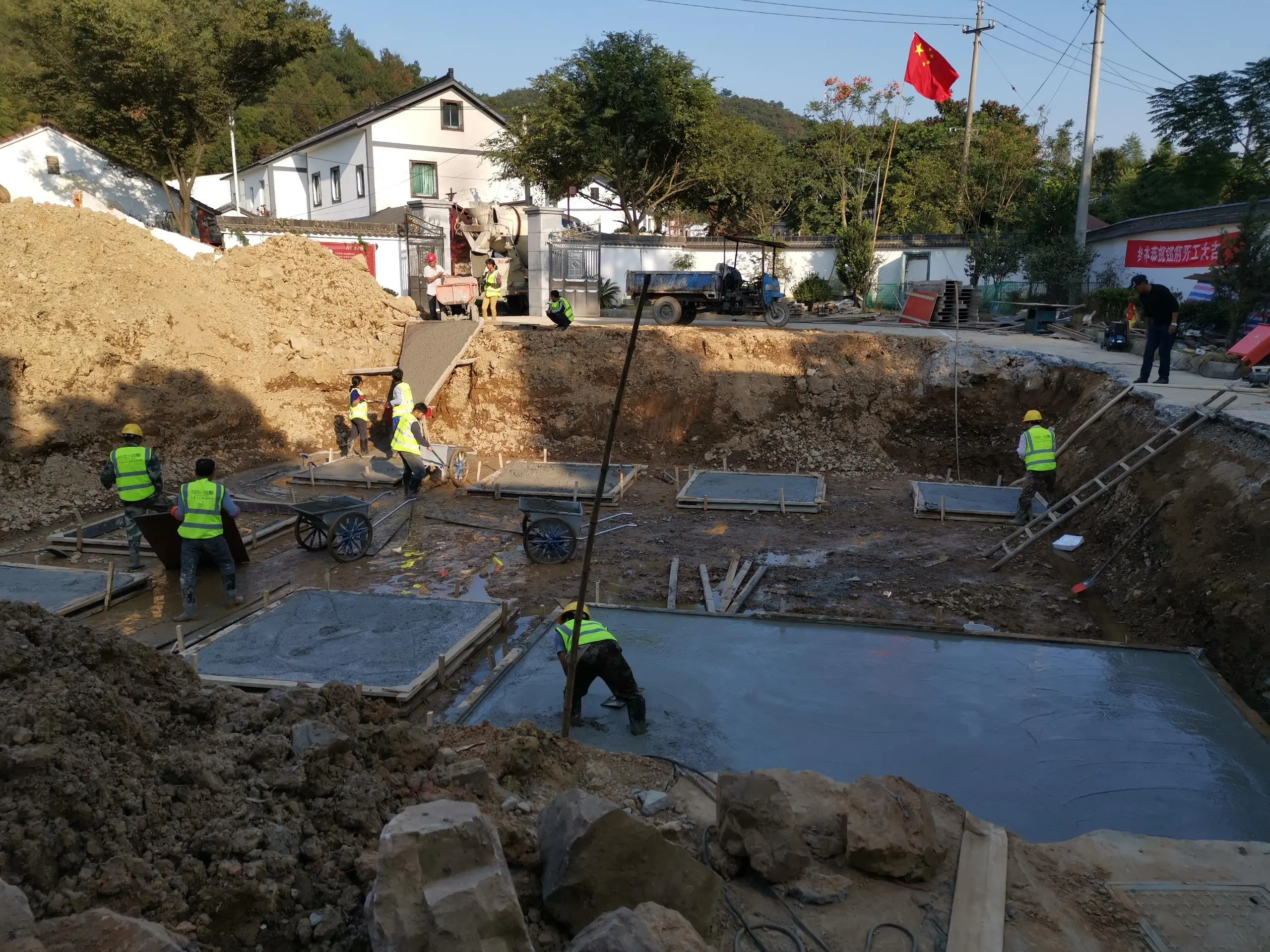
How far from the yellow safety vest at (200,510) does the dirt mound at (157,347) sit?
452 centimetres

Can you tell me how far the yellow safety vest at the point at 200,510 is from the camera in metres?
7.67

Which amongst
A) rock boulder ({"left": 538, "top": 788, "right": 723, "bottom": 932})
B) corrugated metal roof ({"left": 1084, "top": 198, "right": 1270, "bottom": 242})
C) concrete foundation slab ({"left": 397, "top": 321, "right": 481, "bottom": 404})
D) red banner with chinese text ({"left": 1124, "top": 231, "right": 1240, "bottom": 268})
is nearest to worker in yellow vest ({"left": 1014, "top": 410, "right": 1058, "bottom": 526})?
rock boulder ({"left": 538, "top": 788, "right": 723, "bottom": 932})

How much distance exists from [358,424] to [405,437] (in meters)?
3.01

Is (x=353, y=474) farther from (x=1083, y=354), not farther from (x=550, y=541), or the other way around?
(x=1083, y=354)

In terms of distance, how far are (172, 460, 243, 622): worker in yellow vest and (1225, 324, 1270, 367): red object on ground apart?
13896 mm

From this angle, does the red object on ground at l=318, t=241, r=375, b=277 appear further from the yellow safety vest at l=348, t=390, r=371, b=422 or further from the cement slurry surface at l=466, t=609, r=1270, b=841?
the cement slurry surface at l=466, t=609, r=1270, b=841

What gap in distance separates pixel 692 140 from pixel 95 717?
2631 centimetres

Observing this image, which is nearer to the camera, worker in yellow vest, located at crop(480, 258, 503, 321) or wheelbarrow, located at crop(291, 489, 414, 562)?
wheelbarrow, located at crop(291, 489, 414, 562)

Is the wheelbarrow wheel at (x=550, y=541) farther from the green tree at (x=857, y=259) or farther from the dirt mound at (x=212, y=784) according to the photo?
the green tree at (x=857, y=259)

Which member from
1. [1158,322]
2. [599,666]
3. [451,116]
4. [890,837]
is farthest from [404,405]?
[451,116]

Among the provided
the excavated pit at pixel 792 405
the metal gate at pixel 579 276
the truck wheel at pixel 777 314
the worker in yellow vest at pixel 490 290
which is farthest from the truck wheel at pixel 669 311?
the metal gate at pixel 579 276

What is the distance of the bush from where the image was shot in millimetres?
24906

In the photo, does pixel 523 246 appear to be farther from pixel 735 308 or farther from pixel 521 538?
pixel 521 538

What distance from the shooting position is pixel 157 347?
13398mm
